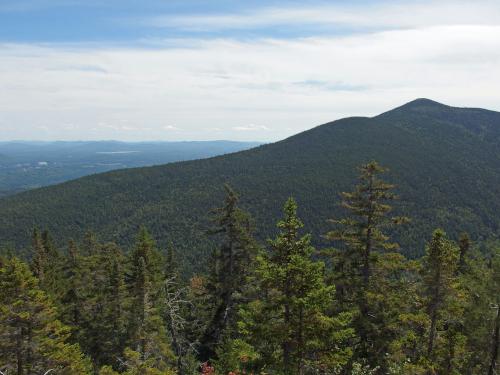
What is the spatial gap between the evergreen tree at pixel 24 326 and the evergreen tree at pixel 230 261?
10.2m

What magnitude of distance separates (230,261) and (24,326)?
1239 centimetres

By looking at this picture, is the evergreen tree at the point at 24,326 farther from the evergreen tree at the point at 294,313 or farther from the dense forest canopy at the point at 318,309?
the evergreen tree at the point at 294,313

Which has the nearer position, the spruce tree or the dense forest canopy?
the dense forest canopy

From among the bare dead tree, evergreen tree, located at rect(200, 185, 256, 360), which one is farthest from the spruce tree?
the bare dead tree

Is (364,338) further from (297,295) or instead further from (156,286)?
(156,286)

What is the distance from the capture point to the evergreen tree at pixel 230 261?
86.4 feet

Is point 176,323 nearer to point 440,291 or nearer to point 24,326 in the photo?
point 24,326

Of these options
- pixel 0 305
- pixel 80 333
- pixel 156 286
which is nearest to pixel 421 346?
pixel 156 286

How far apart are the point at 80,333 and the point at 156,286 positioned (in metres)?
8.37

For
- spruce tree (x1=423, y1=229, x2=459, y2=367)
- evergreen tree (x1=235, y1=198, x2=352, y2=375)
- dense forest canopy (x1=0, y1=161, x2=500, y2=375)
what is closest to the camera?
evergreen tree (x1=235, y1=198, x2=352, y2=375)

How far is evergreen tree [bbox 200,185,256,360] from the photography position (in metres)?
26.3

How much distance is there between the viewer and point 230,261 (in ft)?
88.6

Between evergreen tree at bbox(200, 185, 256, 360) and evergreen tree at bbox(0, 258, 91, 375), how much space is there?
10.2 m

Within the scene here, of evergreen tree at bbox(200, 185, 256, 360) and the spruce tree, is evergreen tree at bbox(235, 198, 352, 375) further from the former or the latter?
evergreen tree at bbox(200, 185, 256, 360)
